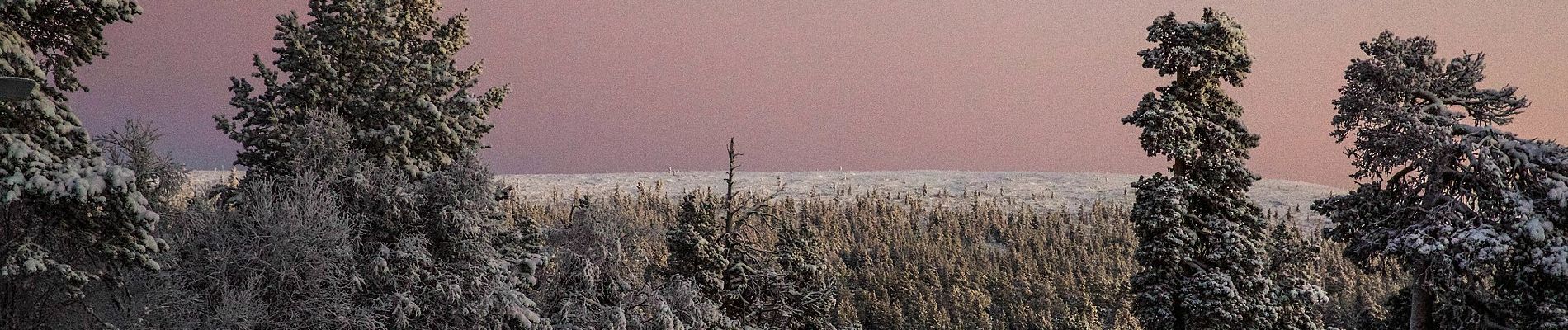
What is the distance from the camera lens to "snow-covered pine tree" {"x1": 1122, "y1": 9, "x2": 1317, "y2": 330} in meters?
19.5

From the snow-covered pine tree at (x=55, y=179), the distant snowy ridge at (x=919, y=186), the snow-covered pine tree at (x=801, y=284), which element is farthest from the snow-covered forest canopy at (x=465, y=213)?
the distant snowy ridge at (x=919, y=186)

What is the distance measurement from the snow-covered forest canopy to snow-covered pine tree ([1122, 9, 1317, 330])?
0.06 m

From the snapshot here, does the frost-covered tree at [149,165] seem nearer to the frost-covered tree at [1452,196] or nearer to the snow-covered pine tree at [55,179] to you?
the snow-covered pine tree at [55,179]

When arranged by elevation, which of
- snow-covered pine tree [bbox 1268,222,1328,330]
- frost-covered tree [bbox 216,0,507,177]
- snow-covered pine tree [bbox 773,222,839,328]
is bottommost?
snow-covered pine tree [bbox 773,222,839,328]

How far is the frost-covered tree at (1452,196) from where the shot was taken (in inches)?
642

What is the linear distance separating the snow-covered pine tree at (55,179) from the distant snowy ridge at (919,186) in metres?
117

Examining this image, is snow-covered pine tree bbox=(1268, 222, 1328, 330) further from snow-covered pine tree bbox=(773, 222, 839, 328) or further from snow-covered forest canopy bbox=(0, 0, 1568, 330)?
snow-covered pine tree bbox=(773, 222, 839, 328)

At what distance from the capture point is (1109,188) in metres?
156

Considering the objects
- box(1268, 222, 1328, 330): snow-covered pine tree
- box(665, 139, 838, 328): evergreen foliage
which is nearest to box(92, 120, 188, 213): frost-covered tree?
box(665, 139, 838, 328): evergreen foliage

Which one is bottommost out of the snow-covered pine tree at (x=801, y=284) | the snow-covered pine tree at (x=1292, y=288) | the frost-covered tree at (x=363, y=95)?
the snow-covered pine tree at (x=801, y=284)

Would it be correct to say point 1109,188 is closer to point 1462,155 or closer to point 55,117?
point 1462,155

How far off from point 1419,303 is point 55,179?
20.9 metres

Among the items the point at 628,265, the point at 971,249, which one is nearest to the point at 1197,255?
the point at 628,265

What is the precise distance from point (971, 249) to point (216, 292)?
83977mm
